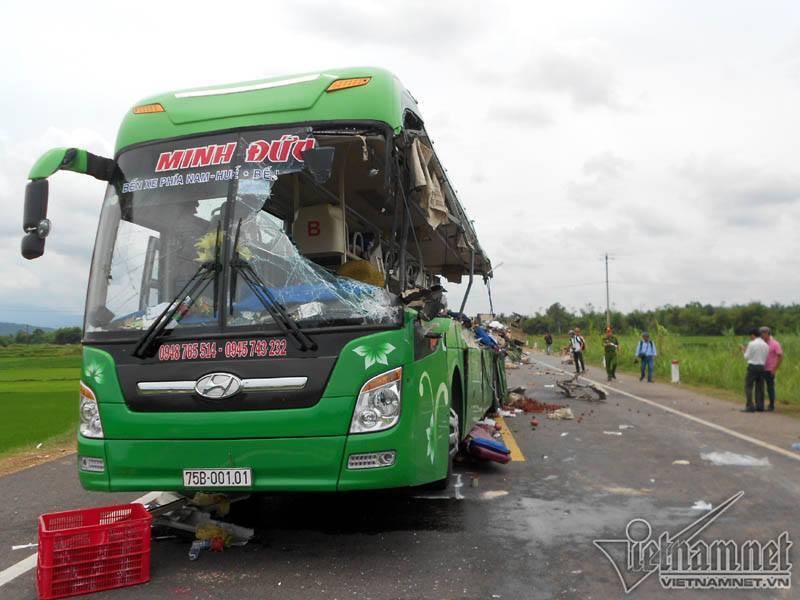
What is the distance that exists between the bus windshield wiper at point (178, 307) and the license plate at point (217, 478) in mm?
856

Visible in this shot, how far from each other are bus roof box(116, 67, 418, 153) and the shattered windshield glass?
12 centimetres

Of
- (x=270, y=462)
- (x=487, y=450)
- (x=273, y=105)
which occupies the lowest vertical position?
(x=487, y=450)

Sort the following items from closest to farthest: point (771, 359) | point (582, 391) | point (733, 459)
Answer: point (733, 459), point (771, 359), point (582, 391)

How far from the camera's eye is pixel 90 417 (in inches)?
189

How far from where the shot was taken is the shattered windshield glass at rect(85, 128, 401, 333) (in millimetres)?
4621

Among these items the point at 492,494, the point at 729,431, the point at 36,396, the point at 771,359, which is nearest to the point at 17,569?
the point at 492,494

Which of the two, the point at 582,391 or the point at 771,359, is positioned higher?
the point at 771,359

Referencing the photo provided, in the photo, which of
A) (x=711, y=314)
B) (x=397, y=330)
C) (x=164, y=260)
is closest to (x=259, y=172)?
(x=164, y=260)

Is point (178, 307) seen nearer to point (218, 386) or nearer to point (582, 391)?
point (218, 386)

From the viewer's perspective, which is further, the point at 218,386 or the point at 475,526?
the point at 475,526

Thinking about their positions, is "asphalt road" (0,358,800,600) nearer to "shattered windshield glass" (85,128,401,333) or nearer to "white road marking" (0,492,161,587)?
"white road marking" (0,492,161,587)

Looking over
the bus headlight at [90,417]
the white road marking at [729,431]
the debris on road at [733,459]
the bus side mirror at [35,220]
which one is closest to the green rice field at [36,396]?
the bus headlight at [90,417]

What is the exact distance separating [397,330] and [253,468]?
4.23ft

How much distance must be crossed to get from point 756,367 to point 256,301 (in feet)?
39.6
